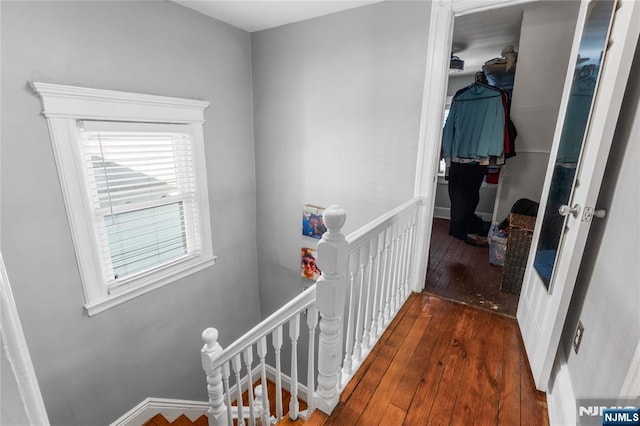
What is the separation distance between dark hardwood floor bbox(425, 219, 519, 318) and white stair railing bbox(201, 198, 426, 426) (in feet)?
2.02

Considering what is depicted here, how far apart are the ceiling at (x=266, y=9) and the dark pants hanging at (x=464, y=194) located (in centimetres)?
190

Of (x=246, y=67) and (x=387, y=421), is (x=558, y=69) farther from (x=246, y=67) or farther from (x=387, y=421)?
(x=387, y=421)

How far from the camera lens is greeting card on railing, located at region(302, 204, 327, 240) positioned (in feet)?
9.41

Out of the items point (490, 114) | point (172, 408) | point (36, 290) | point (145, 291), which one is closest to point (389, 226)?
point (490, 114)

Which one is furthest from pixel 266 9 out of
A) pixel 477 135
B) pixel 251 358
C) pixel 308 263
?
pixel 251 358

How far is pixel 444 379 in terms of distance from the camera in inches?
61.2

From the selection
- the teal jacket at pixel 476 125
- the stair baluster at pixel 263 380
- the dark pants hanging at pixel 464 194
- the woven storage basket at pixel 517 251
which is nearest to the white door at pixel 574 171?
the woven storage basket at pixel 517 251

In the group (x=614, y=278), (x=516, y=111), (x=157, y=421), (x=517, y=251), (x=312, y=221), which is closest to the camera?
(x=614, y=278)

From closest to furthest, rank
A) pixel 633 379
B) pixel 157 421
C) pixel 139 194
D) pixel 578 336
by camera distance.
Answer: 1. pixel 633 379
2. pixel 578 336
3. pixel 139 194
4. pixel 157 421

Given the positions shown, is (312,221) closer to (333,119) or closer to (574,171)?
(333,119)

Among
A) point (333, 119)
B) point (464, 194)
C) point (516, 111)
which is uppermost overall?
point (516, 111)

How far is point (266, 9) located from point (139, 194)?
177cm

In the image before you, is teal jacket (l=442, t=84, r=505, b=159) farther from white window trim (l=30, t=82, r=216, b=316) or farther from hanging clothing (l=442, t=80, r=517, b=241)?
white window trim (l=30, t=82, r=216, b=316)

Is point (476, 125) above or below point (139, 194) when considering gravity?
above
